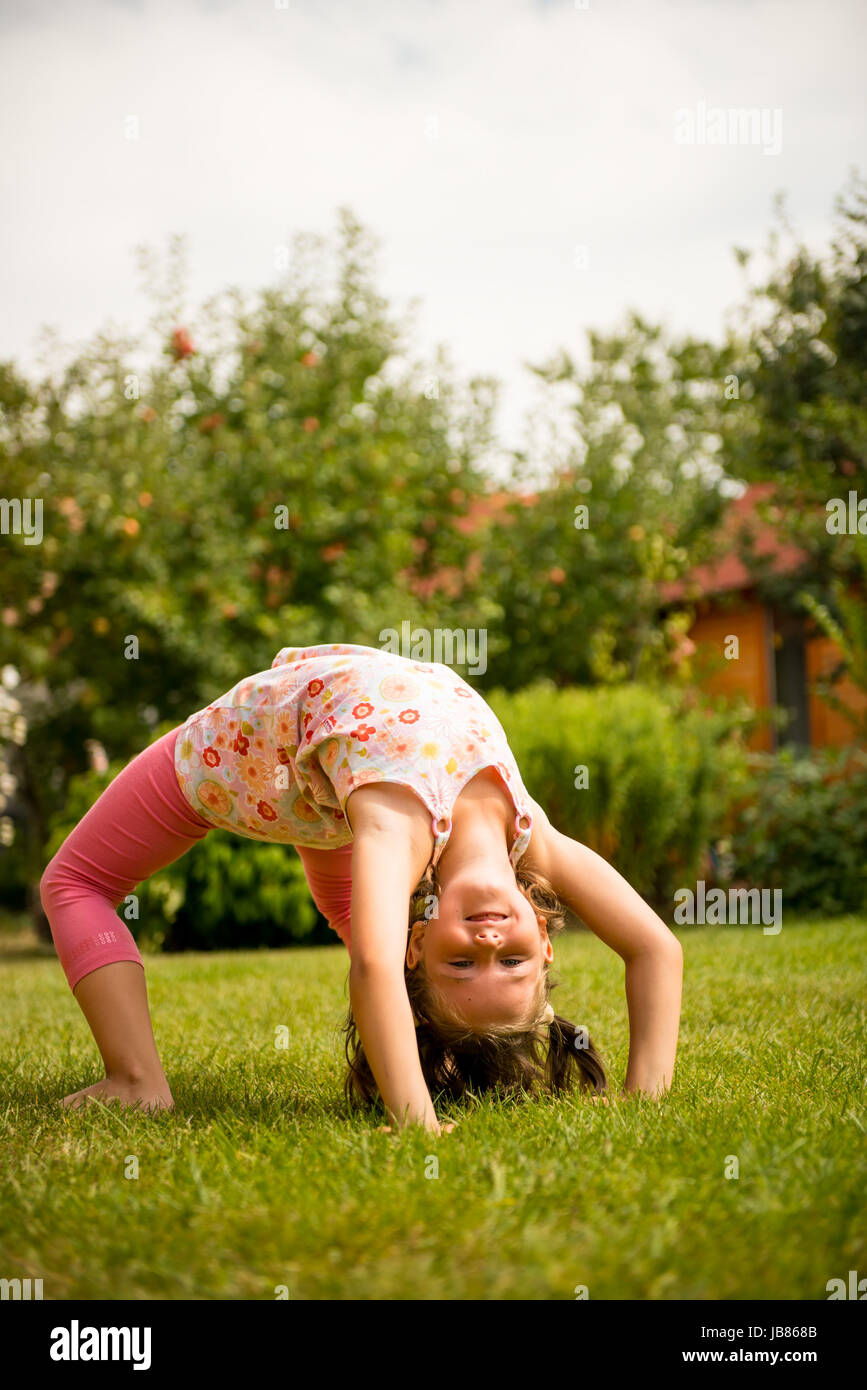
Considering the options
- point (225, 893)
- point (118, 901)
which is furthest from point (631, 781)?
point (118, 901)

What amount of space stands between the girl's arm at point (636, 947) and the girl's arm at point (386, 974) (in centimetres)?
52

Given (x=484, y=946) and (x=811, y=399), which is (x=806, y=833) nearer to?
(x=811, y=399)

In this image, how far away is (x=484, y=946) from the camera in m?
2.54

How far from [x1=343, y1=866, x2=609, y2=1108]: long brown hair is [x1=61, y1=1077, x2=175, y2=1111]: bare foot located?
441 millimetres

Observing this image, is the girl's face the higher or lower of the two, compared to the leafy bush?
higher

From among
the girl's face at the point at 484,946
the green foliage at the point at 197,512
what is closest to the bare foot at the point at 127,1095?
the girl's face at the point at 484,946

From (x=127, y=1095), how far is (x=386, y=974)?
0.98 meters

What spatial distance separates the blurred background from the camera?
8.45m

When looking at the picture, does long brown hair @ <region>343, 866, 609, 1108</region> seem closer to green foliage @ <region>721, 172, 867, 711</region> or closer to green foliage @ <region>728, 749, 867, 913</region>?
green foliage @ <region>728, 749, 867, 913</region>

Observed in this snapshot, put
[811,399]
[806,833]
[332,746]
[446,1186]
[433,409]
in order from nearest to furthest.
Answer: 1. [446,1186]
2. [332,746]
3. [806,833]
4. [811,399]
5. [433,409]

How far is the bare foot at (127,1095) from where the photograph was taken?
284cm

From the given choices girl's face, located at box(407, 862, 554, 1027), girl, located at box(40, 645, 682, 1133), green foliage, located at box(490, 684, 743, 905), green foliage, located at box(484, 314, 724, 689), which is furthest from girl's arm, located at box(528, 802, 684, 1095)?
green foliage, located at box(484, 314, 724, 689)

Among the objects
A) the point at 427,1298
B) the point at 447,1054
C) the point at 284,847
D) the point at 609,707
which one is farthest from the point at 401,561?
the point at 427,1298

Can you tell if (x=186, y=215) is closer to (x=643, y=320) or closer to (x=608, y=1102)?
(x=643, y=320)
